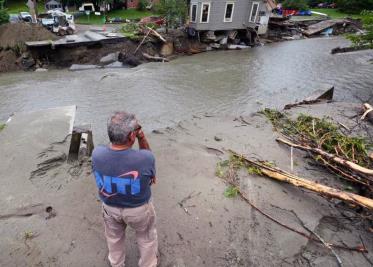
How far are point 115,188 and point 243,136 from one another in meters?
4.77

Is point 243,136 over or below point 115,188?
below

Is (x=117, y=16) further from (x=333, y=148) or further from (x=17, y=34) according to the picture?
(x=333, y=148)

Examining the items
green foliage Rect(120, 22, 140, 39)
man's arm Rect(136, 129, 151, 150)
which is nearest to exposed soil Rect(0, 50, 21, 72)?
green foliage Rect(120, 22, 140, 39)

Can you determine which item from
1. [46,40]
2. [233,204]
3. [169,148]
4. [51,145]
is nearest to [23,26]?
[46,40]

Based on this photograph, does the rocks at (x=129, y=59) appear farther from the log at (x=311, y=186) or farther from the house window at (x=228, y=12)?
the log at (x=311, y=186)

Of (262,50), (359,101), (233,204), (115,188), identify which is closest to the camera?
(115,188)

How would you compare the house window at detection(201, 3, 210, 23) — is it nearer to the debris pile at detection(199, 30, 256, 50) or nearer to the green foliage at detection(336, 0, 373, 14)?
the debris pile at detection(199, 30, 256, 50)

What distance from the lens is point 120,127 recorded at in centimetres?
233

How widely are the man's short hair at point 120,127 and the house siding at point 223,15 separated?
20.5 m

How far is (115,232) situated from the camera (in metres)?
2.79

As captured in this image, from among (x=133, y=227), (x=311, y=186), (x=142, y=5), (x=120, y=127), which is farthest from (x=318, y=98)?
(x=142, y=5)

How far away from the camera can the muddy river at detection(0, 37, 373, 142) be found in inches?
402

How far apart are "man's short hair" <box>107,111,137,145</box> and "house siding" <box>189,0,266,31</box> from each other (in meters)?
20.5

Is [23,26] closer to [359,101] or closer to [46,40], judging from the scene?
[46,40]
